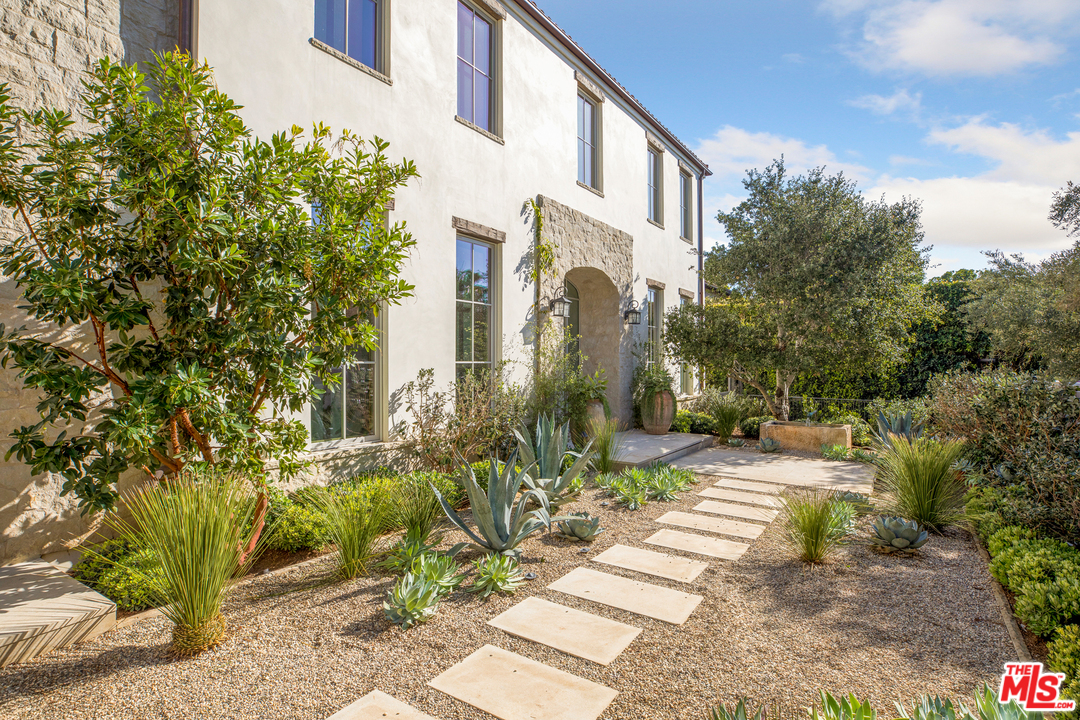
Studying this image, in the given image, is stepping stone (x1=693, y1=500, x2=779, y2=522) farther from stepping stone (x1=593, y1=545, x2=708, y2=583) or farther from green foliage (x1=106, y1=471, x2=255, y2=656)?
green foliage (x1=106, y1=471, x2=255, y2=656)

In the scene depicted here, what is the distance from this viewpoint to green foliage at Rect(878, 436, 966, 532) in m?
4.26

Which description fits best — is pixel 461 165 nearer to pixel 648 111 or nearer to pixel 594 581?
pixel 594 581

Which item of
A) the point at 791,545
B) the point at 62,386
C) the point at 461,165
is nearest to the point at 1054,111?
the point at 791,545

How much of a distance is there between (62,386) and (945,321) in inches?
497

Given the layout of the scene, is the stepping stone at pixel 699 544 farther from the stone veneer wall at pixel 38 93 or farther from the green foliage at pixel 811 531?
the stone veneer wall at pixel 38 93

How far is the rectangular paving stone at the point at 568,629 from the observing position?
2475 millimetres

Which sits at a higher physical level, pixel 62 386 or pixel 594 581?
pixel 62 386

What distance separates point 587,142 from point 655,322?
12.9ft

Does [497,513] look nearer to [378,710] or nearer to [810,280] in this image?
[378,710]

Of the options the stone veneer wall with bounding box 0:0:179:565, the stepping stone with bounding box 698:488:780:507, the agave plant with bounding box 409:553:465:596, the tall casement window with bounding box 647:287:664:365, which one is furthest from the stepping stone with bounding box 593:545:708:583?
the tall casement window with bounding box 647:287:664:365

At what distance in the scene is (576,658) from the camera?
240cm

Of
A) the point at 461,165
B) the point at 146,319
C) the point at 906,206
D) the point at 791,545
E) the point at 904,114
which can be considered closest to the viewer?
the point at 146,319

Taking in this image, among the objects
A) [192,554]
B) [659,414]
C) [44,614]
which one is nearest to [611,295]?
[659,414]

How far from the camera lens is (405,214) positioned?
5344mm
